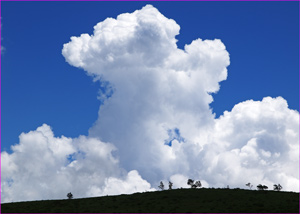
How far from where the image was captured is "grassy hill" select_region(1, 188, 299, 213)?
5916 cm

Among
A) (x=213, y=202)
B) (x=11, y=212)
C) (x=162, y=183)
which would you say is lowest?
(x=11, y=212)

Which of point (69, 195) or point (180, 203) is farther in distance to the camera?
point (69, 195)

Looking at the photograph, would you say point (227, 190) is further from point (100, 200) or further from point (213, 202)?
point (100, 200)

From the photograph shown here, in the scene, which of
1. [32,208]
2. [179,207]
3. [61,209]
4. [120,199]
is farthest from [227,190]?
[32,208]

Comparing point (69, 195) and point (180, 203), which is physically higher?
point (69, 195)

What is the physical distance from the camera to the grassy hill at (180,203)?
194 ft

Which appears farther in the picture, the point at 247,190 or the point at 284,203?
the point at 247,190

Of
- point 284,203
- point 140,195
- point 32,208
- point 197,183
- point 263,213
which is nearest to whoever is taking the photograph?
point 263,213

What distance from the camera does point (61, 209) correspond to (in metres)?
64.1

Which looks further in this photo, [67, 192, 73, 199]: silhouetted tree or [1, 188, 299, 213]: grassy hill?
[67, 192, 73, 199]: silhouetted tree

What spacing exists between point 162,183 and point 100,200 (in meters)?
18.3

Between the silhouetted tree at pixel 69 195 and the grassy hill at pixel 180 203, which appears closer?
the grassy hill at pixel 180 203

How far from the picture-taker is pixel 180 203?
64.1 meters

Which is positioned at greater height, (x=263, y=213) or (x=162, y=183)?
(x=162, y=183)
